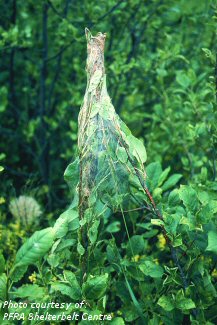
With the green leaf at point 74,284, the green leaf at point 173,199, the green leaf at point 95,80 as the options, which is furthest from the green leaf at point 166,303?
the green leaf at point 95,80

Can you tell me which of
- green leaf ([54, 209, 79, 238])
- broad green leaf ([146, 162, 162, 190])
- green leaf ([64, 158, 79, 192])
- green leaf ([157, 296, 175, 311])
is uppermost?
green leaf ([64, 158, 79, 192])

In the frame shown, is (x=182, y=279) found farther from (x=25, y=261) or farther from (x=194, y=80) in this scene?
(x=194, y=80)

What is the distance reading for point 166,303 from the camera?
1632mm

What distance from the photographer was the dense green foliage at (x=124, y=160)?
1654 mm

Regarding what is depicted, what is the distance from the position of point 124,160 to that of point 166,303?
1.64 ft

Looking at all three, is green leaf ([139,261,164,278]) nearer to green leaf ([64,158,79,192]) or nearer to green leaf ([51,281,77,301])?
Answer: green leaf ([51,281,77,301])

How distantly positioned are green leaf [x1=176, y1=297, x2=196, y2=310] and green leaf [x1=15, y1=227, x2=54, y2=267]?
0.52 meters

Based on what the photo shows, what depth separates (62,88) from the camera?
354cm

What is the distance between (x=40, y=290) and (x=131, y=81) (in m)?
2.11

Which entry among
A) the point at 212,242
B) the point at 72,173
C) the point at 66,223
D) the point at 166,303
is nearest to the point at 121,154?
the point at 72,173

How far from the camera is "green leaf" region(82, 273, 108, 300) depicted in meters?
1.55

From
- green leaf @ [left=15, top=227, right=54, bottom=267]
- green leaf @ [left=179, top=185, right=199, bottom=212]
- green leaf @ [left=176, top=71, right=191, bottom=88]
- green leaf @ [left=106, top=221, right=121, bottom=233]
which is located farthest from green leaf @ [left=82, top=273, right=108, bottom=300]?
green leaf @ [left=176, top=71, right=191, bottom=88]

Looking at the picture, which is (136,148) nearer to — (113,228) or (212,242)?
(212,242)

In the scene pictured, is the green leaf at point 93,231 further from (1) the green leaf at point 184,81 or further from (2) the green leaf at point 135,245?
(1) the green leaf at point 184,81
